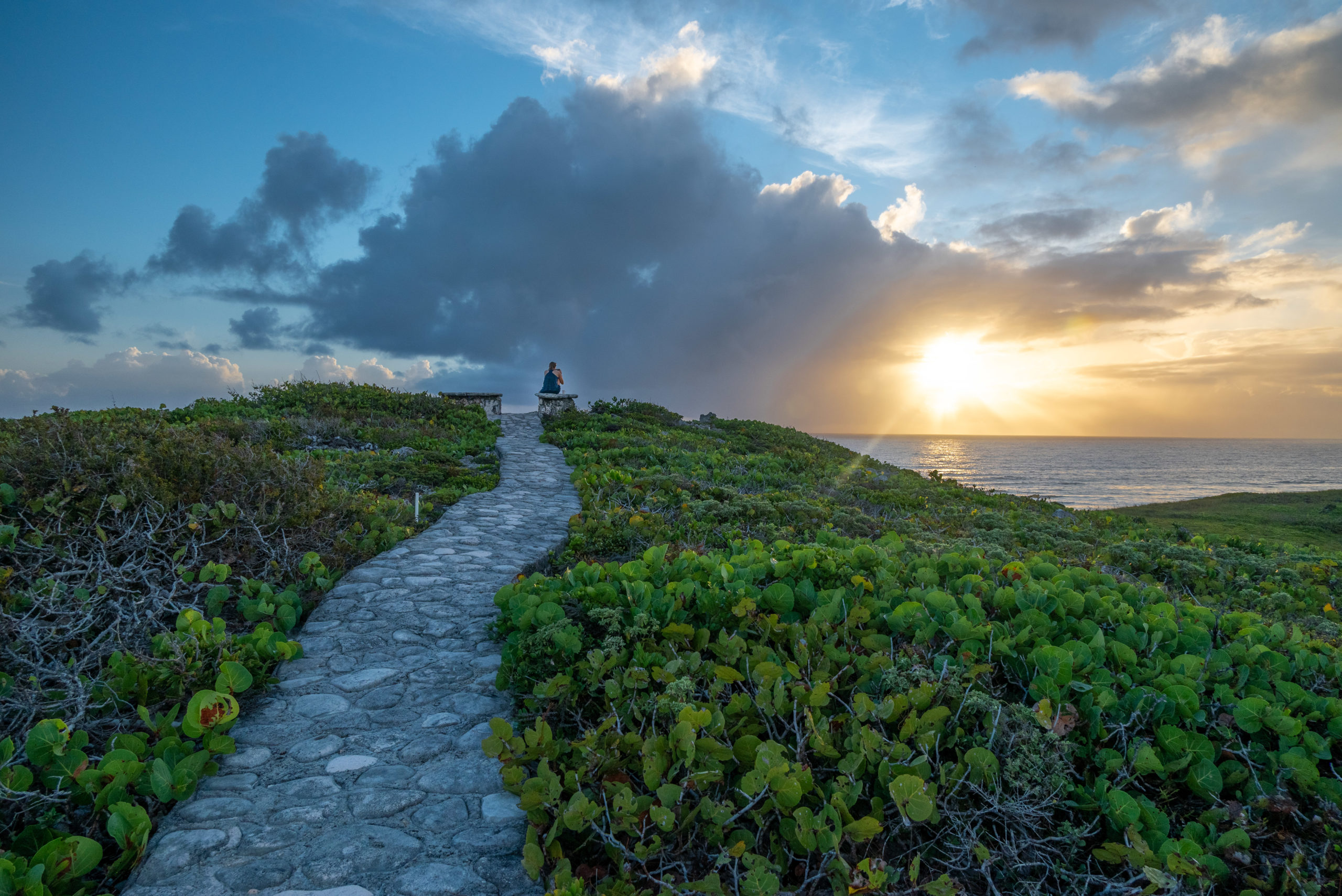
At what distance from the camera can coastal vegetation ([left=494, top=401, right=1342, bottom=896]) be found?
265 cm

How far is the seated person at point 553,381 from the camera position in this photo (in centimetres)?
2462

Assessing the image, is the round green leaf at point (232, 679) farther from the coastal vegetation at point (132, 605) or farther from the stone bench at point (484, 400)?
the stone bench at point (484, 400)

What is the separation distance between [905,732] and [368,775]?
292 centimetres

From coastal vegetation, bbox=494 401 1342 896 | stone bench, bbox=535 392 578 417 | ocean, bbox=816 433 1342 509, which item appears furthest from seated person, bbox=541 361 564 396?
coastal vegetation, bbox=494 401 1342 896

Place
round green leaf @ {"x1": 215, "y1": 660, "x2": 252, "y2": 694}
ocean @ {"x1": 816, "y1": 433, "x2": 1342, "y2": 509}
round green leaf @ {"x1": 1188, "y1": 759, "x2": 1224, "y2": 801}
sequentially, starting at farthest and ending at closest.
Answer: ocean @ {"x1": 816, "y1": 433, "x2": 1342, "y2": 509}, round green leaf @ {"x1": 215, "y1": 660, "x2": 252, "y2": 694}, round green leaf @ {"x1": 1188, "y1": 759, "x2": 1224, "y2": 801}

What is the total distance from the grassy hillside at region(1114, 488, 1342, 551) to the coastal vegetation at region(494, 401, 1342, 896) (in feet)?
38.4

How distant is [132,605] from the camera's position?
4.84 meters

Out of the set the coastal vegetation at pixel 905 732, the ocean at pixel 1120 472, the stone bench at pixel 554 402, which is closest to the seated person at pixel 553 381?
the stone bench at pixel 554 402

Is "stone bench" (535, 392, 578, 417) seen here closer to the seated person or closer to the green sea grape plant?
the seated person

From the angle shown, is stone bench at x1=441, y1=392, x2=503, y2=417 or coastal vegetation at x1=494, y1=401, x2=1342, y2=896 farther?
stone bench at x1=441, y1=392, x2=503, y2=417

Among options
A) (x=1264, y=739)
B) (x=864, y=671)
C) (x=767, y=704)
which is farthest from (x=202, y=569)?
(x=1264, y=739)

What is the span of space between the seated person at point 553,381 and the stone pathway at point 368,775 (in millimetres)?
18727

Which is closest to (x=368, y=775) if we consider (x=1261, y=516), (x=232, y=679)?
(x=232, y=679)

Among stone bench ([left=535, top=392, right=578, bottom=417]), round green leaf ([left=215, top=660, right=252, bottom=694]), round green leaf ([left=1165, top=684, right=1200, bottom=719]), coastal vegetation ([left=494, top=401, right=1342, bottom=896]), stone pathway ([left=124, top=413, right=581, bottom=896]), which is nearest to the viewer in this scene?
coastal vegetation ([left=494, top=401, right=1342, bottom=896])
